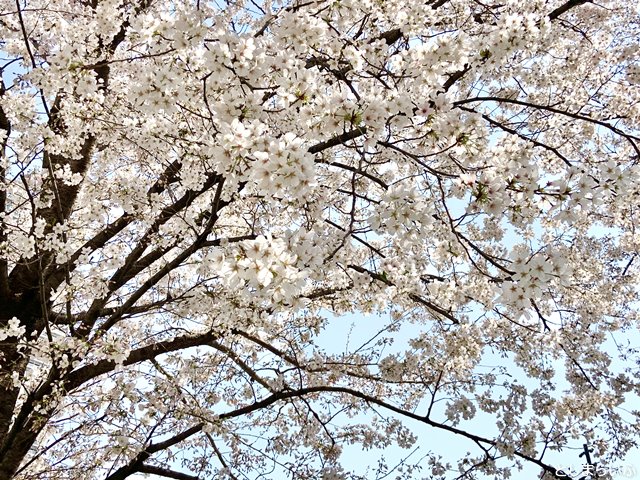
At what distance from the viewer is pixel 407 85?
3.37m

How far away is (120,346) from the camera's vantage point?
4258mm

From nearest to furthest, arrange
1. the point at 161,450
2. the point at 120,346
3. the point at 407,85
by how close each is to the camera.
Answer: the point at 407,85 < the point at 120,346 < the point at 161,450

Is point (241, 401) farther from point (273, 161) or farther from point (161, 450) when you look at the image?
point (273, 161)

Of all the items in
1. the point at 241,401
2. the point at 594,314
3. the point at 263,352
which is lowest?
the point at 241,401

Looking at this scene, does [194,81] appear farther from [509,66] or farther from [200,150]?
[509,66]

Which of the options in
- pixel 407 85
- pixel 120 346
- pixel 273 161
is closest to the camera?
pixel 273 161

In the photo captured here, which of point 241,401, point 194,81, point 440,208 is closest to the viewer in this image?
point 194,81

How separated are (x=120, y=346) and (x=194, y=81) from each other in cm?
227

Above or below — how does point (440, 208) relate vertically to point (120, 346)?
above

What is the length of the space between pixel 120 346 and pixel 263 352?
2344 millimetres

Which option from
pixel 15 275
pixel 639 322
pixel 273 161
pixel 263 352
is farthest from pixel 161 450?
Result: pixel 639 322

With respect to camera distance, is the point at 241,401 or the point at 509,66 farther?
the point at 241,401

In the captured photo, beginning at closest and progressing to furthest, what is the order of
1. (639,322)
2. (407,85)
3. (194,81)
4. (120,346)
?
1. (407,85)
2. (194,81)
3. (120,346)
4. (639,322)

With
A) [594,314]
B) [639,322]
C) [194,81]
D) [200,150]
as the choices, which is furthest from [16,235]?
[639,322]
